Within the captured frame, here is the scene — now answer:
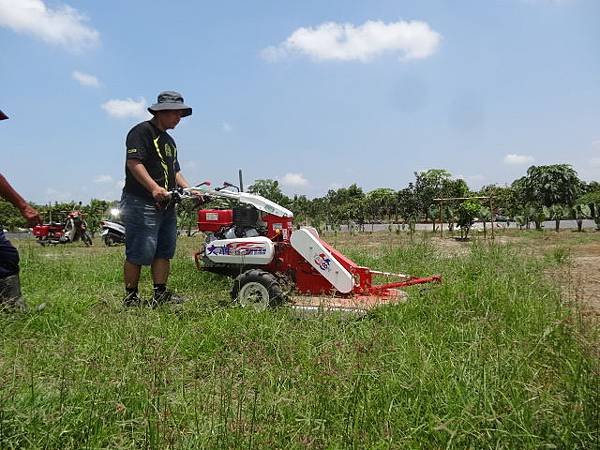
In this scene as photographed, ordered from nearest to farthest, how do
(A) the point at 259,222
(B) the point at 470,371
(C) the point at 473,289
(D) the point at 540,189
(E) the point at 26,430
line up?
1. (E) the point at 26,430
2. (B) the point at 470,371
3. (C) the point at 473,289
4. (A) the point at 259,222
5. (D) the point at 540,189

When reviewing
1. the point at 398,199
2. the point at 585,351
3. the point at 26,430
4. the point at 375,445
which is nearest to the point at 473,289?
the point at 585,351

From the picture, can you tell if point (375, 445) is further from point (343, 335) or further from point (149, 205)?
point (149, 205)

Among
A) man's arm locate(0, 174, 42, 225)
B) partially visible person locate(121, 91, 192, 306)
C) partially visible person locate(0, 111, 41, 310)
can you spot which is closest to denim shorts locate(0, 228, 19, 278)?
partially visible person locate(0, 111, 41, 310)

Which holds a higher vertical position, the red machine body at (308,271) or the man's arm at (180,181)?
the man's arm at (180,181)

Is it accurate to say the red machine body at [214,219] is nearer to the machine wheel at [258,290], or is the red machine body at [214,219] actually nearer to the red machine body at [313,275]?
the red machine body at [313,275]

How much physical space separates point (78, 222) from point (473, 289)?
46.1ft

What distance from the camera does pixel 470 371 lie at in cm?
194

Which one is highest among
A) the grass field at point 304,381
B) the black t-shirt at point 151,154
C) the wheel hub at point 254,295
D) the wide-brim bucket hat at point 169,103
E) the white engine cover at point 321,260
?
the wide-brim bucket hat at point 169,103

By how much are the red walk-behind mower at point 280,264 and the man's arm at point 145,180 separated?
44 centimetres

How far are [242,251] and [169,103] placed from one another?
1293mm

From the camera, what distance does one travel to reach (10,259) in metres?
2.99

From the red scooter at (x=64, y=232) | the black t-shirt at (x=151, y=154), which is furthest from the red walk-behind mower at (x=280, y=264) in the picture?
the red scooter at (x=64, y=232)

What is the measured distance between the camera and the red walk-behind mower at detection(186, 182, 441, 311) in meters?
3.51

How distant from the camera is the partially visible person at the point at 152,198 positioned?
142 inches
